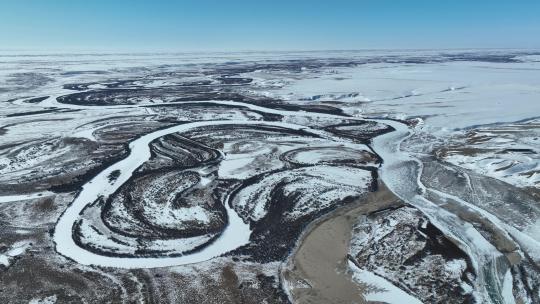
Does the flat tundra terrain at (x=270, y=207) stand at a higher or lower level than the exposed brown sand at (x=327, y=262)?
higher

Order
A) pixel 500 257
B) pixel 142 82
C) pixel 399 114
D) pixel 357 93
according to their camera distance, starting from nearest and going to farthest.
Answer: pixel 500 257, pixel 399 114, pixel 357 93, pixel 142 82

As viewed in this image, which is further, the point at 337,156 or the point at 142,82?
the point at 142,82

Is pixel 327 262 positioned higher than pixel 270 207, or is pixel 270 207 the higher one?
pixel 270 207

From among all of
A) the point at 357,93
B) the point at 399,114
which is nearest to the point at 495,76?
the point at 357,93

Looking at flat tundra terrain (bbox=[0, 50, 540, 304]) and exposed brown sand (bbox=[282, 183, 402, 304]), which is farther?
flat tundra terrain (bbox=[0, 50, 540, 304])

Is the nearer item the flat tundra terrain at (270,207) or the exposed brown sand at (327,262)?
the exposed brown sand at (327,262)

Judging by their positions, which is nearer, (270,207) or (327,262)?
(327,262)

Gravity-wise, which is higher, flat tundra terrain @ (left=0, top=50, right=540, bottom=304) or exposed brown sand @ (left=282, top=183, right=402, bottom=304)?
flat tundra terrain @ (left=0, top=50, right=540, bottom=304)

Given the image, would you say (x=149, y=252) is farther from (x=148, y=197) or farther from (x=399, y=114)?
(x=399, y=114)
